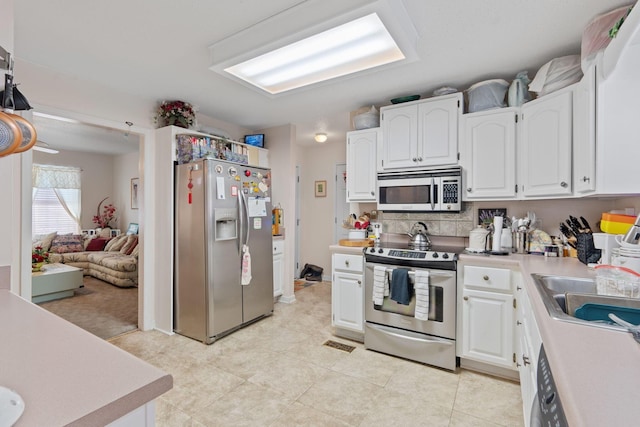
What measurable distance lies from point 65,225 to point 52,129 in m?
2.46

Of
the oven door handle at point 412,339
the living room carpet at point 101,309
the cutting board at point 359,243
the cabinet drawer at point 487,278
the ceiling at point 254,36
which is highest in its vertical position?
the ceiling at point 254,36

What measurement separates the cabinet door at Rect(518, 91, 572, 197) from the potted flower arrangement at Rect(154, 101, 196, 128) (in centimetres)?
303

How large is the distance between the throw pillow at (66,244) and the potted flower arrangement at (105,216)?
70 centimetres

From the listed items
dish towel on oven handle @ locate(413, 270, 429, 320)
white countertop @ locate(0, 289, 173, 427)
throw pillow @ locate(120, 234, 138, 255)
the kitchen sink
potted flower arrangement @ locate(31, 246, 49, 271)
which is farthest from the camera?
throw pillow @ locate(120, 234, 138, 255)


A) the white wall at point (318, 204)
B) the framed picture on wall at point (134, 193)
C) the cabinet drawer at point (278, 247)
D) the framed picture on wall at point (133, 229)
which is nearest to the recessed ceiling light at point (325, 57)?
the cabinet drawer at point (278, 247)

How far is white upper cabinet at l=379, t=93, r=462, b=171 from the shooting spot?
262cm

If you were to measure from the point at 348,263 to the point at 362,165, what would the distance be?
990 millimetres

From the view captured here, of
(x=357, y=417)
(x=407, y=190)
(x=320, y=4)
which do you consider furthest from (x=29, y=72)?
(x=357, y=417)

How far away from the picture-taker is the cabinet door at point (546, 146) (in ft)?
6.66

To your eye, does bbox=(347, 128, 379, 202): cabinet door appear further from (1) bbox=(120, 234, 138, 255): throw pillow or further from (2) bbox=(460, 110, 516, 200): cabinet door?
(1) bbox=(120, 234, 138, 255): throw pillow

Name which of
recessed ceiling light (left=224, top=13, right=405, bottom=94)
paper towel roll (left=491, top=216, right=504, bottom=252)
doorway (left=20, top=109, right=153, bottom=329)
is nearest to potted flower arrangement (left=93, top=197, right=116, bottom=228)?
doorway (left=20, top=109, right=153, bottom=329)

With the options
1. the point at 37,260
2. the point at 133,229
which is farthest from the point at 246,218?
the point at 133,229

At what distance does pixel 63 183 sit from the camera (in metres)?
6.11

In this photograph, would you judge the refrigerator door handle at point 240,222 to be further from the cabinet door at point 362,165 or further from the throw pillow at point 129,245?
the throw pillow at point 129,245
